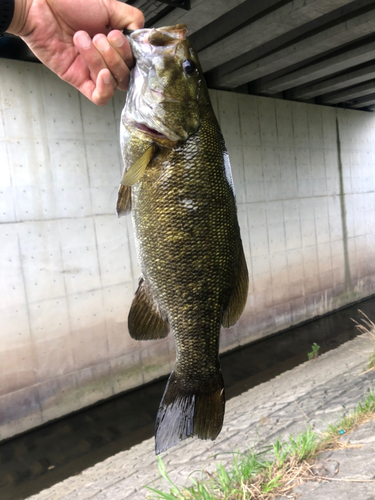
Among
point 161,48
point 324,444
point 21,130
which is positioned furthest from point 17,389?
point 161,48

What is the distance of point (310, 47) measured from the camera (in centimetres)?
578

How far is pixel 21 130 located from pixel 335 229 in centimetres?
770

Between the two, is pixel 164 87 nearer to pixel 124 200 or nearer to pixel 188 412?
pixel 124 200

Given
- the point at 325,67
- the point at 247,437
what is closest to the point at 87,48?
the point at 247,437

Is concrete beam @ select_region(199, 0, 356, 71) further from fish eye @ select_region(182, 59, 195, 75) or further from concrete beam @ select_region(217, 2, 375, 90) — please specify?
Answer: fish eye @ select_region(182, 59, 195, 75)

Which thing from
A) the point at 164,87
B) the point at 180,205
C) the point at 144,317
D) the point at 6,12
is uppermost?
the point at 6,12

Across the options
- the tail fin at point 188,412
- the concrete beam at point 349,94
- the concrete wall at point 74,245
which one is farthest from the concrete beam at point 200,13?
the concrete beam at point 349,94

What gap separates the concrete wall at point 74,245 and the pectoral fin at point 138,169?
14.0 feet

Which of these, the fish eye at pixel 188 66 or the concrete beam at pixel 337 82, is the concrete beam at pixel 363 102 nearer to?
the concrete beam at pixel 337 82

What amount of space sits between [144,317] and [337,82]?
7.98m

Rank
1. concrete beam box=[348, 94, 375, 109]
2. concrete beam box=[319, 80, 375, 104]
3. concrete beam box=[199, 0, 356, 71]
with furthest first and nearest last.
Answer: concrete beam box=[348, 94, 375, 109] → concrete beam box=[319, 80, 375, 104] → concrete beam box=[199, 0, 356, 71]

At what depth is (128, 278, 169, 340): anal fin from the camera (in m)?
1.47

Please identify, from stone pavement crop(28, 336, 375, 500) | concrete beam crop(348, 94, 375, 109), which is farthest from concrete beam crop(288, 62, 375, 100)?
stone pavement crop(28, 336, 375, 500)

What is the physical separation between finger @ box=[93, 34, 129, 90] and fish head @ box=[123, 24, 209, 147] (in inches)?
2.2
